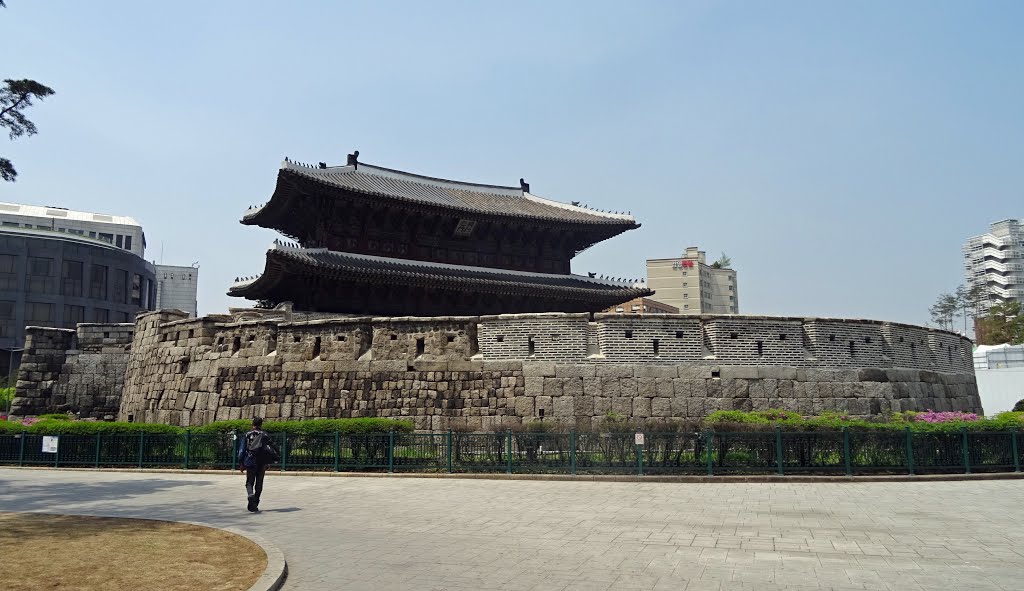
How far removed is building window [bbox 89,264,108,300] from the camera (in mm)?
57094

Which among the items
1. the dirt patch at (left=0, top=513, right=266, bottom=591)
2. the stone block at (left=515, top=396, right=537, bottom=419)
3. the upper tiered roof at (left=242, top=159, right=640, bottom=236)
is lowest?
the dirt patch at (left=0, top=513, right=266, bottom=591)

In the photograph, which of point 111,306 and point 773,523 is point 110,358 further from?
point 111,306

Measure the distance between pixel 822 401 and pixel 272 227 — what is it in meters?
23.1

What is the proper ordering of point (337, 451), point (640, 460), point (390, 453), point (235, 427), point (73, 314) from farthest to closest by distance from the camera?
A: point (73, 314)
point (235, 427)
point (337, 451)
point (390, 453)
point (640, 460)

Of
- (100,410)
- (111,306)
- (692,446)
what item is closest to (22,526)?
(692,446)

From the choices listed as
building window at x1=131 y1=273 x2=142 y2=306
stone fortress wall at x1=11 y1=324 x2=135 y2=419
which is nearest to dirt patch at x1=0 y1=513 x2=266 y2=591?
stone fortress wall at x1=11 y1=324 x2=135 y2=419

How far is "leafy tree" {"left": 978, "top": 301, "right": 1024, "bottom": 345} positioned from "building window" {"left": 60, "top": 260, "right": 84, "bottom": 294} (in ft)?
255

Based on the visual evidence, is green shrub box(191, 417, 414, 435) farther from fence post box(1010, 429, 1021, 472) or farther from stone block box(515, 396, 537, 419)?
fence post box(1010, 429, 1021, 472)

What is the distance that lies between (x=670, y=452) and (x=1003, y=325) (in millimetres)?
62456

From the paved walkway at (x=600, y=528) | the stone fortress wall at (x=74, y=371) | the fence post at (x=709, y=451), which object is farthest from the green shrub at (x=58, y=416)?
the fence post at (x=709, y=451)

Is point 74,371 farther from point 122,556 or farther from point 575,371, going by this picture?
point 122,556

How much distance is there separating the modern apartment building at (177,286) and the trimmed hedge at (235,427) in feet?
264

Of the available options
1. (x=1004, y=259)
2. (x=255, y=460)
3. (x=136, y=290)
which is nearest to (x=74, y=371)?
(x=255, y=460)

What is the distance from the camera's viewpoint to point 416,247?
91.2 feet
